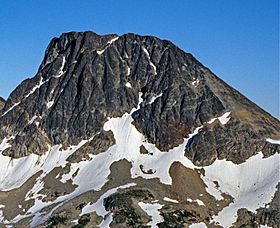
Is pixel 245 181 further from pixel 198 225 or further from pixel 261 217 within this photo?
pixel 198 225

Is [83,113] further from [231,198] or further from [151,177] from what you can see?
[231,198]

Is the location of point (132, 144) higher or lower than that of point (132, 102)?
lower

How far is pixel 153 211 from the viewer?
393 feet

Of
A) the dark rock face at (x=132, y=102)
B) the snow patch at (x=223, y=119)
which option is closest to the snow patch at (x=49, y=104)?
the dark rock face at (x=132, y=102)

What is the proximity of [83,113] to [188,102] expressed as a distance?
34608 mm

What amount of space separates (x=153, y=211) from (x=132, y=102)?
5396 cm

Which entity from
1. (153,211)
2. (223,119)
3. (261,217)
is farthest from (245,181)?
(153,211)

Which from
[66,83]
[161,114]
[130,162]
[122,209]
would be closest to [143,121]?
[161,114]

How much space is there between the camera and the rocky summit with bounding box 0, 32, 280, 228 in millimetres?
123500

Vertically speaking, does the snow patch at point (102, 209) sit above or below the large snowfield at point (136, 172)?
below

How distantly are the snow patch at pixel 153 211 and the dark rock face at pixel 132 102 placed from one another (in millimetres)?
27034

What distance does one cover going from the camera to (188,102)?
160m

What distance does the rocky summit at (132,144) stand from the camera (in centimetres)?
12350

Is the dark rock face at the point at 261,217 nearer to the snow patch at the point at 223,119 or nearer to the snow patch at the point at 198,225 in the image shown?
the snow patch at the point at 198,225
